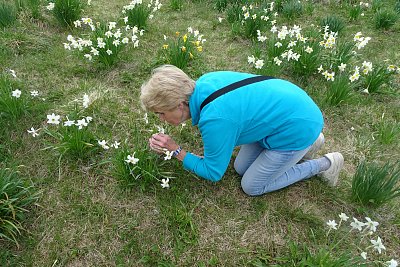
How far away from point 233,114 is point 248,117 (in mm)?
134

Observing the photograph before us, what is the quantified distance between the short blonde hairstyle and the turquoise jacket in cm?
8

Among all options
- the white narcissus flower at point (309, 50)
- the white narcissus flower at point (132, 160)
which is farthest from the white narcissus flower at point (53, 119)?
the white narcissus flower at point (309, 50)

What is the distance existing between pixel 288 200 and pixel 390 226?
82 centimetres

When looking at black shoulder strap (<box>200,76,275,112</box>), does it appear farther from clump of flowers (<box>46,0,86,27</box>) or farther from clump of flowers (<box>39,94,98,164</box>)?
clump of flowers (<box>46,0,86,27</box>)

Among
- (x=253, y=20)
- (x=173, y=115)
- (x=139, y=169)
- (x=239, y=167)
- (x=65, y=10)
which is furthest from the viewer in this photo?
(x=253, y=20)

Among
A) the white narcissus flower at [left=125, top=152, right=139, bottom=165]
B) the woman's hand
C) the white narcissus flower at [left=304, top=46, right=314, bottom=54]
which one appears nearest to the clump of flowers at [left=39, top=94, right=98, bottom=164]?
the white narcissus flower at [left=125, top=152, right=139, bottom=165]

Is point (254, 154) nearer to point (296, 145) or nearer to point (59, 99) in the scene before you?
point (296, 145)

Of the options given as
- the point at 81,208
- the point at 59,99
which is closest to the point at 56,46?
the point at 59,99

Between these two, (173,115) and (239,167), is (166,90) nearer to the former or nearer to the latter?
(173,115)

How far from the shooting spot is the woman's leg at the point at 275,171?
2.62 meters

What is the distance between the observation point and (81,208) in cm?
273

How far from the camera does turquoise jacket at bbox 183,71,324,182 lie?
221 centimetres

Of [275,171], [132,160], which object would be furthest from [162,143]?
[275,171]

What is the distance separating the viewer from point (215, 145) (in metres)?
2.28
